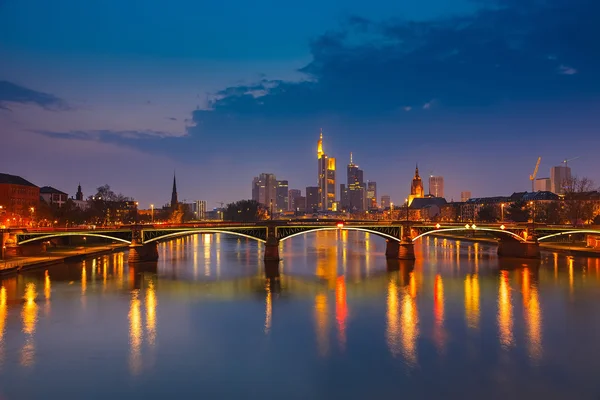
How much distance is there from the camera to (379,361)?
2652 centimetres

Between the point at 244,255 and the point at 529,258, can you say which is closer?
the point at 529,258

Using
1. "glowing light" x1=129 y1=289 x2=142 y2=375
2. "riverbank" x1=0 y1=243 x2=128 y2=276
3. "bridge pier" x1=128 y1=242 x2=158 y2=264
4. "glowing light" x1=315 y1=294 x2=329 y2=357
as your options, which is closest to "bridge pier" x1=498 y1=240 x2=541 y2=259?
"glowing light" x1=315 y1=294 x2=329 y2=357

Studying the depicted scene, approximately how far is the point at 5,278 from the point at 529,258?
2831 inches

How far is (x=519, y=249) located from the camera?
255 ft

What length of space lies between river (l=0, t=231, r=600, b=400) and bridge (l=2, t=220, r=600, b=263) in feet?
35.3

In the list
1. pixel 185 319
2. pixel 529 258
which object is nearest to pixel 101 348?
pixel 185 319

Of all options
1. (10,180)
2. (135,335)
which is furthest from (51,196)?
(135,335)

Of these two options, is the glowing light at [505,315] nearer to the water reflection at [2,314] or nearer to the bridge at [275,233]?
the bridge at [275,233]

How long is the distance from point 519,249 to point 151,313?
2447 inches

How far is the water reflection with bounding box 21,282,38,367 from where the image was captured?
87.7 feet

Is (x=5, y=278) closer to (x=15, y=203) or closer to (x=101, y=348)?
(x=101, y=348)

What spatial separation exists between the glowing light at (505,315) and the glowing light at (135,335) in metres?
21.6

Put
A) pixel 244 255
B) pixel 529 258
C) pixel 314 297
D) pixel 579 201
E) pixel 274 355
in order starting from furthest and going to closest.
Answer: pixel 579 201 < pixel 244 255 < pixel 529 258 < pixel 314 297 < pixel 274 355

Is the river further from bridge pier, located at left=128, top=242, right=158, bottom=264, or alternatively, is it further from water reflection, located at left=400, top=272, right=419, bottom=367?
bridge pier, located at left=128, top=242, right=158, bottom=264
